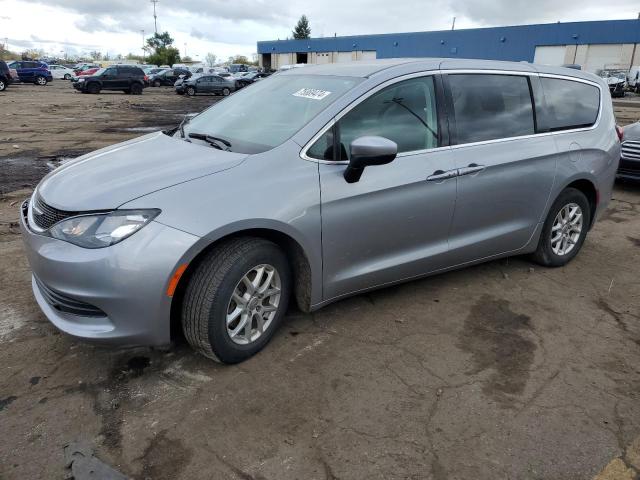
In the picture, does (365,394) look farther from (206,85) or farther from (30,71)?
(30,71)

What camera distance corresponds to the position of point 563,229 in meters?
4.64

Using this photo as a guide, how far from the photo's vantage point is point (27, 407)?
2656 mm

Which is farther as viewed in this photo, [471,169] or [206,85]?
[206,85]

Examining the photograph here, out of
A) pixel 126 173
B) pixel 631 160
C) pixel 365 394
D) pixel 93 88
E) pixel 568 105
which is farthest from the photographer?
pixel 93 88

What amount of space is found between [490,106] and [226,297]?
2556 mm

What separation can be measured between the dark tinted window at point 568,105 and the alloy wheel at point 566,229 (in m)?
0.74

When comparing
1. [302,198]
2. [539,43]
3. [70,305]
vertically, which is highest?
[539,43]

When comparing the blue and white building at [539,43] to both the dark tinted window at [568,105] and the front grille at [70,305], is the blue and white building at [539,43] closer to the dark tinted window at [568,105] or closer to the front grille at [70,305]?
the dark tinted window at [568,105]

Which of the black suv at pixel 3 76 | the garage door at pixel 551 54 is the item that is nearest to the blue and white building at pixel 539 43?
the garage door at pixel 551 54

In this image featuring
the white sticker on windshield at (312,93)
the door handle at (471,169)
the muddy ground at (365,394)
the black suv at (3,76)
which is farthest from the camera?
the black suv at (3,76)

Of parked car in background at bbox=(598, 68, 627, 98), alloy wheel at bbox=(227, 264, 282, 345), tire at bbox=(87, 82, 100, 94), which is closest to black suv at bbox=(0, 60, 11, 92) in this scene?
tire at bbox=(87, 82, 100, 94)

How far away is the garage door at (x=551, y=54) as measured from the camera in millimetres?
45609

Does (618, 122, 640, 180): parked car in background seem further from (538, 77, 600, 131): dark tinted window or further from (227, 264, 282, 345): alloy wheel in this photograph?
(227, 264, 282, 345): alloy wheel

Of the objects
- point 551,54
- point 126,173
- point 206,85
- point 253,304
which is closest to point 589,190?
point 253,304
